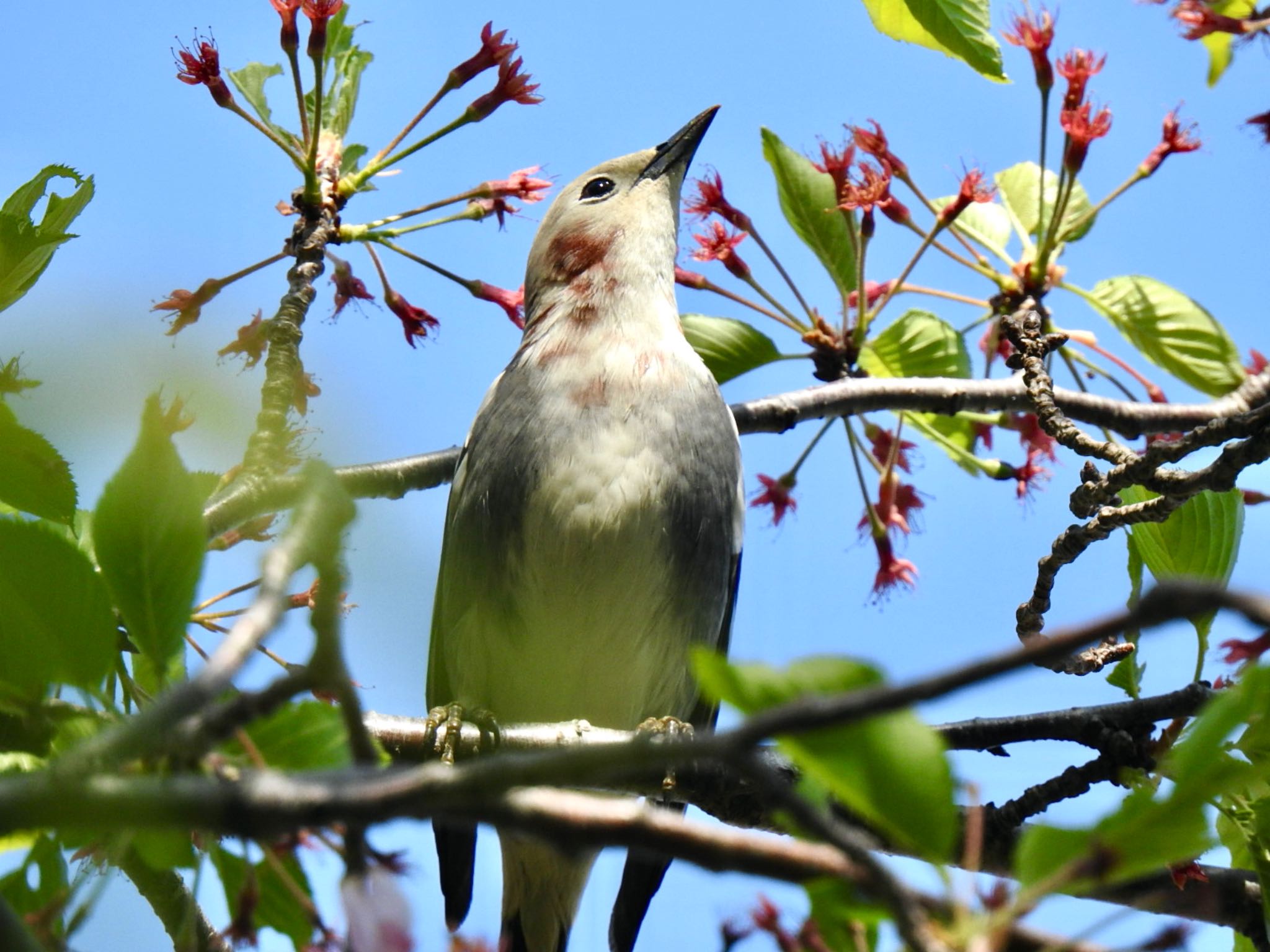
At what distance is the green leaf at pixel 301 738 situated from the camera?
1.52 metres

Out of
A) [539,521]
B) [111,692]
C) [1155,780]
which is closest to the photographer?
[111,692]

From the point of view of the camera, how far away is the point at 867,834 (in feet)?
9.47

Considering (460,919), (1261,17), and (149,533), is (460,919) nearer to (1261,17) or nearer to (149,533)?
(149,533)

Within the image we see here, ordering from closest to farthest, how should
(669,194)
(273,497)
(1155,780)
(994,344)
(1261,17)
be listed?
(273,497)
(1155,780)
(1261,17)
(994,344)
(669,194)

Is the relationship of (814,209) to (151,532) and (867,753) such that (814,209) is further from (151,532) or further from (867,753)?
(867,753)

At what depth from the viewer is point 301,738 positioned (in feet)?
5.03

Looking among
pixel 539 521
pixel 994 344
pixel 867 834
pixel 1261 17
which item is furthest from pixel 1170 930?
pixel 994 344

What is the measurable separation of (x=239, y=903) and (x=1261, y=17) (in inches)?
132

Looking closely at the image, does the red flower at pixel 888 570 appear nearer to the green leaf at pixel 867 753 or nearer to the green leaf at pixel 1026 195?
the green leaf at pixel 1026 195

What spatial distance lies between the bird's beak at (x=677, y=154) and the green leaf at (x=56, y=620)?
469cm

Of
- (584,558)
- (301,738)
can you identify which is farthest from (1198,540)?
(301,738)

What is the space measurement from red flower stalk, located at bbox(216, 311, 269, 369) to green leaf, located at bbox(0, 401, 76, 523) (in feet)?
6.86

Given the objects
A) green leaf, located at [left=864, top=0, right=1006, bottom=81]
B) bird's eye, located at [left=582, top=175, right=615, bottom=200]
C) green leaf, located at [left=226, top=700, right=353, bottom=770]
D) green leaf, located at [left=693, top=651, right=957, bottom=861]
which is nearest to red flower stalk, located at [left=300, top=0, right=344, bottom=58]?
bird's eye, located at [left=582, top=175, right=615, bottom=200]

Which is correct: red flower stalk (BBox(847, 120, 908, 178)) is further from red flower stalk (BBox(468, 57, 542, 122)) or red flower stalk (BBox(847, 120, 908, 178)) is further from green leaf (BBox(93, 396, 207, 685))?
green leaf (BBox(93, 396, 207, 685))
